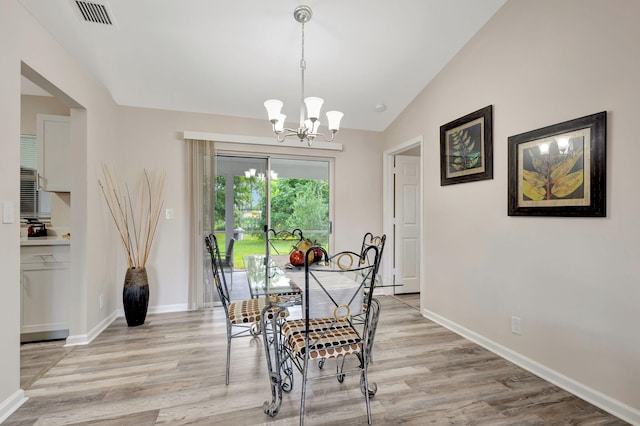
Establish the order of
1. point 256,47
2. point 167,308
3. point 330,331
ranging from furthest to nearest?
point 167,308 → point 256,47 → point 330,331

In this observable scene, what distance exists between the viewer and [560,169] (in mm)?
2092

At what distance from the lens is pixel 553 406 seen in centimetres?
188

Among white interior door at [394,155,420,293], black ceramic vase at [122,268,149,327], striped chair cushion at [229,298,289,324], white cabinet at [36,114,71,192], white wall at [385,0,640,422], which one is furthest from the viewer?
white interior door at [394,155,420,293]

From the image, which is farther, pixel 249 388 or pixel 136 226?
pixel 136 226

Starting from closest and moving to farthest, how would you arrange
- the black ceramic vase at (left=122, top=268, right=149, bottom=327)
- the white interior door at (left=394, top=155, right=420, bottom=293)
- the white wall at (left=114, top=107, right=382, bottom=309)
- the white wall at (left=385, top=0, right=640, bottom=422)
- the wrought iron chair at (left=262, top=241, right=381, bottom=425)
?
the wrought iron chair at (left=262, top=241, right=381, bottom=425), the white wall at (left=385, top=0, right=640, bottom=422), the black ceramic vase at (left=122, top=268, right=149, bottom=327), the white wall at (left=114, top=107, right=382, bottom=309), the white interior door at (left=394, top=155, right=420, bottom=293)

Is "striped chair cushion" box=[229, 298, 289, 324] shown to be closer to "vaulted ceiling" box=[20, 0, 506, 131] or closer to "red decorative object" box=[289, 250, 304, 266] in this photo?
"red decorative object" box=[289, 250, 304, 266]

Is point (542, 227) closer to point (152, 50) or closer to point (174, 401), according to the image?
point (174, 401)

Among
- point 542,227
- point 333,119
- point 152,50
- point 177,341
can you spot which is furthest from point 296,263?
point 152,50

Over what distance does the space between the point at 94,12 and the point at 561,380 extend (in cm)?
432

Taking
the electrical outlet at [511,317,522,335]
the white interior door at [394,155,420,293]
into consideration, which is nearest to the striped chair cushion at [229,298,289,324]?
the electrical outlet at [511,317,522,335]

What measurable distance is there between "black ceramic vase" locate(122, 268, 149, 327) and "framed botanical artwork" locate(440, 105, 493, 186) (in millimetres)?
3421

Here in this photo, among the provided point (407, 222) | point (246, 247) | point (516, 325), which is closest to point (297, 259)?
point (246, 247)

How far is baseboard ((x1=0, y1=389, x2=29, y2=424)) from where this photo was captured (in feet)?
5.65

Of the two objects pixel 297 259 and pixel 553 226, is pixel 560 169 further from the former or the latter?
pixel 297 259
